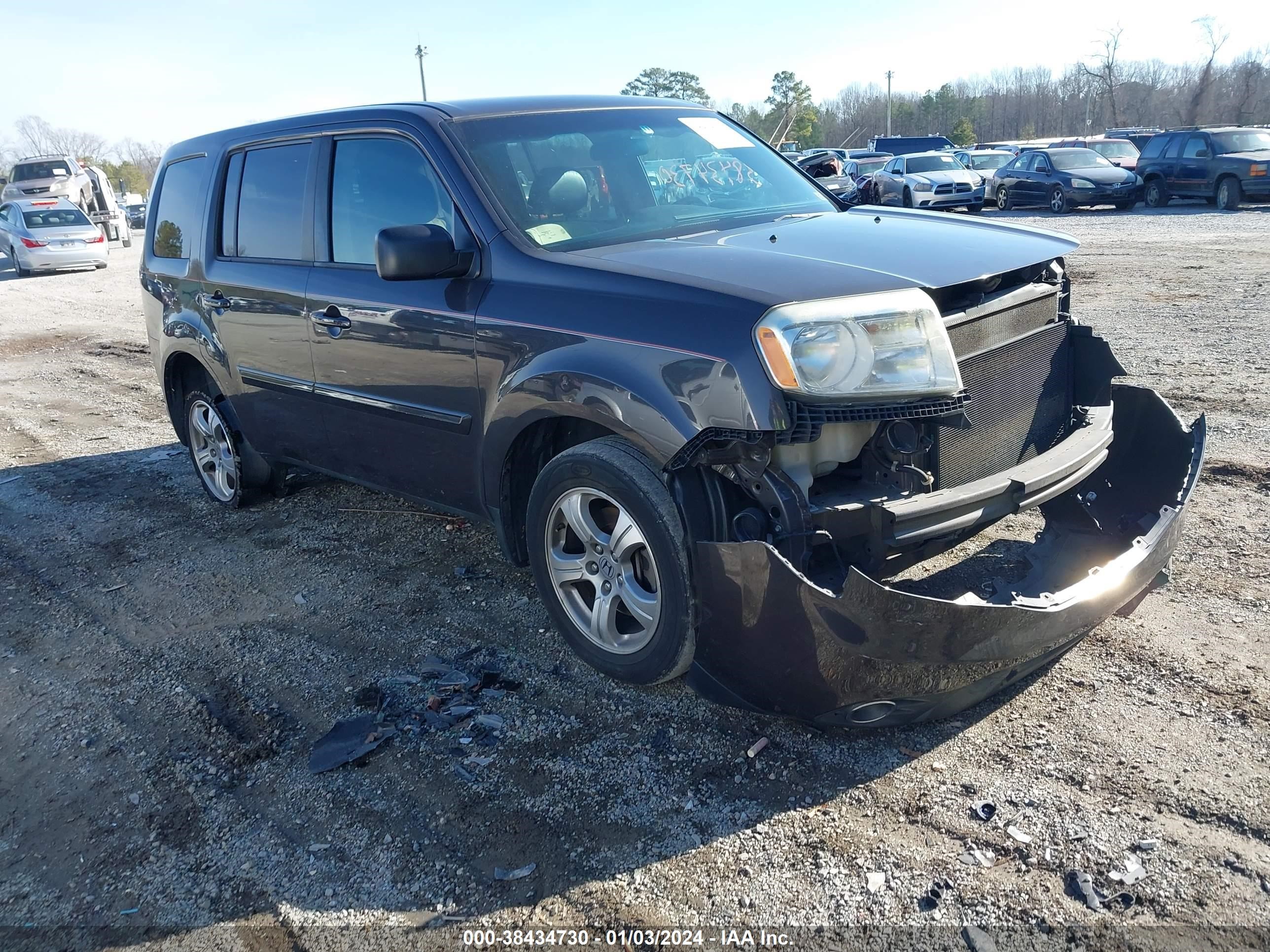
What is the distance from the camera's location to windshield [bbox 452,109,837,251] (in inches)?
147

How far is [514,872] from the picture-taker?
2637mm

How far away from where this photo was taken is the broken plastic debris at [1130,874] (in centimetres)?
240

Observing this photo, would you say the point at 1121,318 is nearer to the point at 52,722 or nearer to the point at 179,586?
the point at 179,586

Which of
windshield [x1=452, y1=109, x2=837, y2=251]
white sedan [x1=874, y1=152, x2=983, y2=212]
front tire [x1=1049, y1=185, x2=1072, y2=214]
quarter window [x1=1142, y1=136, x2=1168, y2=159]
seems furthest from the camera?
white sedan [x1=874, y1=152, x2=983, y2=212]

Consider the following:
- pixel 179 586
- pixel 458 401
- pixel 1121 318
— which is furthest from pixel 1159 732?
pixel 1121 318

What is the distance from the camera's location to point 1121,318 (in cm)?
922

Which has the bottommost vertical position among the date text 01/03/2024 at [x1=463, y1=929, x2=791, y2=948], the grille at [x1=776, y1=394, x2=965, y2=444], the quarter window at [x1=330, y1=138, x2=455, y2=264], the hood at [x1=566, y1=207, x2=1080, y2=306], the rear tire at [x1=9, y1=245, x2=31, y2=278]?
the date text 01/03/2024 at [x1=463, y1=929, x2=791, y2=948]

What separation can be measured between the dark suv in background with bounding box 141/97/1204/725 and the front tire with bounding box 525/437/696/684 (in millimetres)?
11

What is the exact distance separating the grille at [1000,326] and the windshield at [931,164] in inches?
887

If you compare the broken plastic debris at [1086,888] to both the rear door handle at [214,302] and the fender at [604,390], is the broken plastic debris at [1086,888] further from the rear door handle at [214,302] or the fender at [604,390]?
the rear door handle at [214,302]

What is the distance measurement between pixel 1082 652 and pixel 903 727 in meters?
0.81

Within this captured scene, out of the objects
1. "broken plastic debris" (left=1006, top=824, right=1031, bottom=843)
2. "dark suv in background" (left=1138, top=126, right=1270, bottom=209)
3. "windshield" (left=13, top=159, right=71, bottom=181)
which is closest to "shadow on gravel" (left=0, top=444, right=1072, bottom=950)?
"broken plastic debris" (left=1006, top=824, right=1031, bottom=843)

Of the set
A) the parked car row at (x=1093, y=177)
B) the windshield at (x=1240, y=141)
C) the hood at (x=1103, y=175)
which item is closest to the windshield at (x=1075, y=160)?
the parked car row at (x=1093, y=177)

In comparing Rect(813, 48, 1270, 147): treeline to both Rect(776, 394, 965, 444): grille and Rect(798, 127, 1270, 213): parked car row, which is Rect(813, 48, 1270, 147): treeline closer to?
Rect(798, 127, 1270, 213): parked car row
